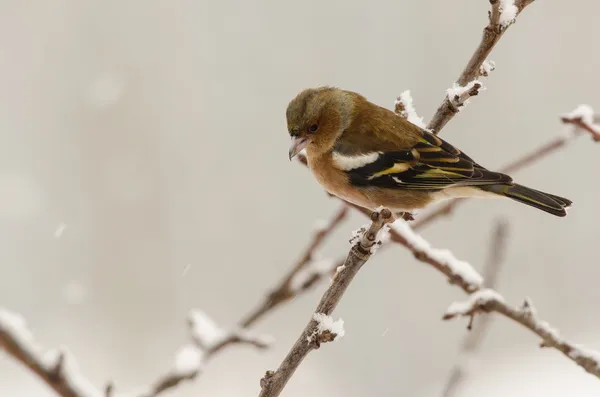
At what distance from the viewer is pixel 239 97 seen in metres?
8.70

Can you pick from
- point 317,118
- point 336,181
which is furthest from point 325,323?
point 317,118

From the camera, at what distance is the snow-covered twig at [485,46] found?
7.13 feet

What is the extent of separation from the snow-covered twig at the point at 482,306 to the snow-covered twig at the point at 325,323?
0.36 m

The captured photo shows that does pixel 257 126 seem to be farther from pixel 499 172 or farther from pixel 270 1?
pixel 499 172

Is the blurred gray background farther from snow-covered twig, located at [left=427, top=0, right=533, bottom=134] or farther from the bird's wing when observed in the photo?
snow-covered twig, located at [left=427, top=0, right=533, bottom=134]

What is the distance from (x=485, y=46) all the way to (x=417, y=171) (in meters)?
1.04

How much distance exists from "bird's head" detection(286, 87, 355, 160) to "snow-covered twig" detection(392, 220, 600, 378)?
0.98 metres

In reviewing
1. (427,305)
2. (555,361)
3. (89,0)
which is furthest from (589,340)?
(89,0)

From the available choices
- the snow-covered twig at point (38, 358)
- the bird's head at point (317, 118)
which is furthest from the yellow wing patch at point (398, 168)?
the snow-covered twig at point (38, 358)

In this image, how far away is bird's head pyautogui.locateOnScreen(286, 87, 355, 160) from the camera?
11.0ft

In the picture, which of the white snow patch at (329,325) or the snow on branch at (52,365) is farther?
the white snow patch at (329,325)

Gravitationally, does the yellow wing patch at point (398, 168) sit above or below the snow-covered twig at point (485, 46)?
above

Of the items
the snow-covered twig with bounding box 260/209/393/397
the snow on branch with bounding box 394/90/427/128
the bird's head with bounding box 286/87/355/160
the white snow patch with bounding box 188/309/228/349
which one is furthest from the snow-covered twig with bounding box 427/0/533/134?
the white snow patch with bounding box 188/309/228/349

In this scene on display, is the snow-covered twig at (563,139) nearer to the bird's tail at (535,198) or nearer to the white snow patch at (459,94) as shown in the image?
the white snow patch at (459,94)
